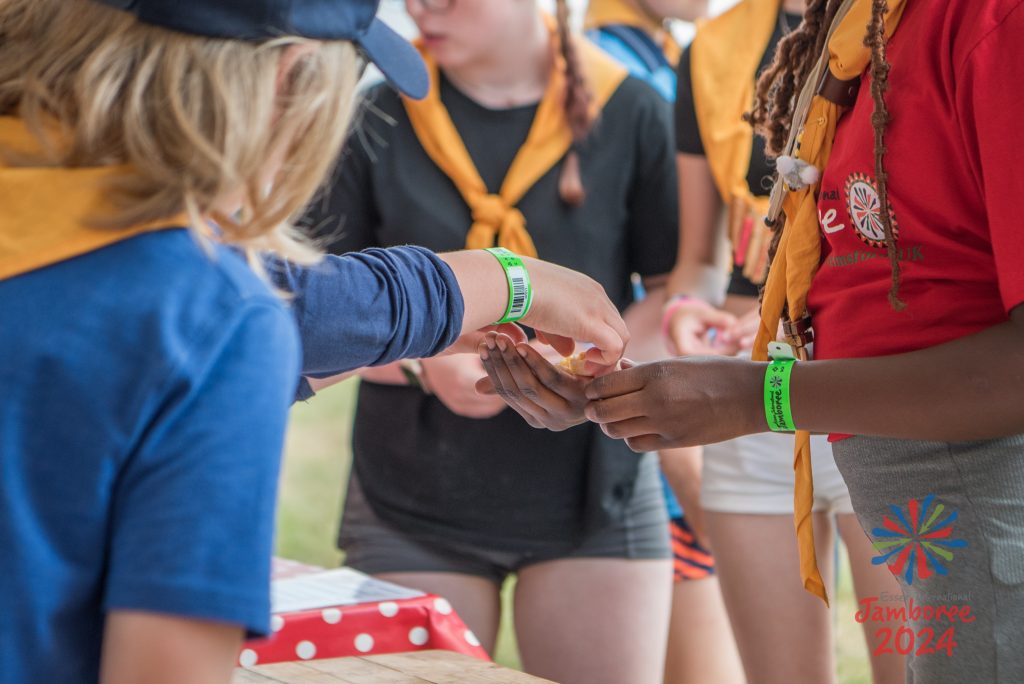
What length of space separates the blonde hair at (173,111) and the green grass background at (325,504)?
8.84 feet

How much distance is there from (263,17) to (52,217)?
0.68 ft

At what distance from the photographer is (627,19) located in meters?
2.68

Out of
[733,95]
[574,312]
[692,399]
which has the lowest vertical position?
[692,399]

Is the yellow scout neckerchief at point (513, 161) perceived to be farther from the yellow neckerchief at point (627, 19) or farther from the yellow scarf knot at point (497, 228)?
the yellow neckerchief at point (627, 19)

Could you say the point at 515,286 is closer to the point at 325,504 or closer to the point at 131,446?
the point at 131,446

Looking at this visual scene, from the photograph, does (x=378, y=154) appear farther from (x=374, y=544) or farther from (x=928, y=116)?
(x=928, y=116)

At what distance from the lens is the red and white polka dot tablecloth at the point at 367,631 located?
55.3 inches

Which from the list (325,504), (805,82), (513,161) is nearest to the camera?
(805,82)

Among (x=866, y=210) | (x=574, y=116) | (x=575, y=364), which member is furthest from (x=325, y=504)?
(x=866, y=210)

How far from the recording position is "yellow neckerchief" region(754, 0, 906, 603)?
1.15 metres

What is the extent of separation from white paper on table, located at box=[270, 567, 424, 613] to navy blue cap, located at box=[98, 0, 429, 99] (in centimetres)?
85

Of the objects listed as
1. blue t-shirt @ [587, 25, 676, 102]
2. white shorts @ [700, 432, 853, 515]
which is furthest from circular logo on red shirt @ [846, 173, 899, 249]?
blue t-shirt @ [587, 25, 676, 102]

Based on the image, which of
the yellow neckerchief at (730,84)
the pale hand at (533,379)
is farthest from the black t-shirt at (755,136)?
the pale hand at (533,379)

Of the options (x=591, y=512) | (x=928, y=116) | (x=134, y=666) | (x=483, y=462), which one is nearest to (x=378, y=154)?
(x=483, y=462)
